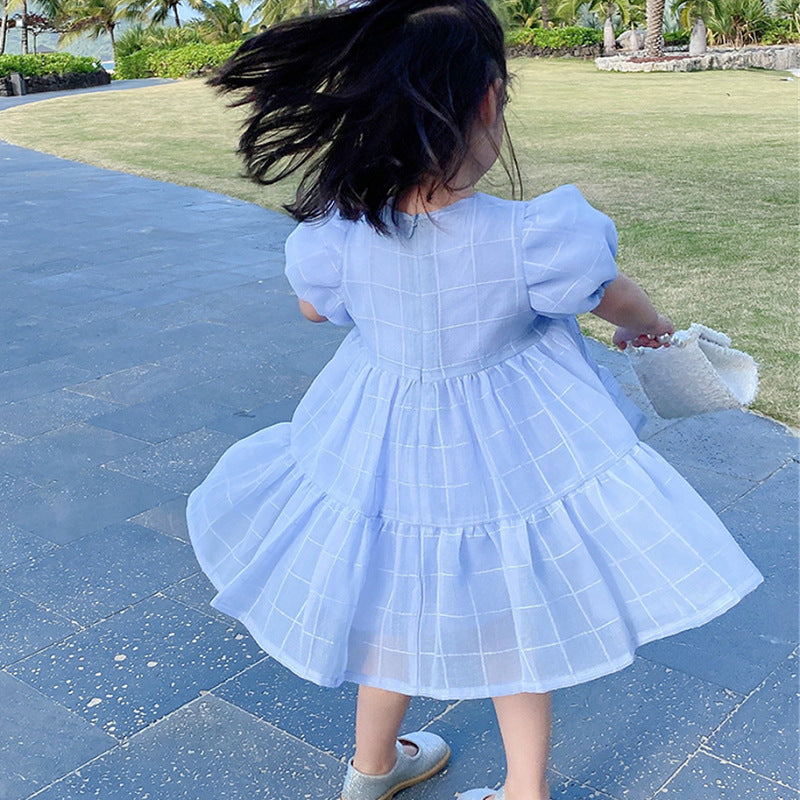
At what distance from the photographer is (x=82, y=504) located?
3172 mm

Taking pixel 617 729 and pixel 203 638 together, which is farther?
pixel 203 638

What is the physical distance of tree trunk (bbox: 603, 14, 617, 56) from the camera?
2898 centimetres

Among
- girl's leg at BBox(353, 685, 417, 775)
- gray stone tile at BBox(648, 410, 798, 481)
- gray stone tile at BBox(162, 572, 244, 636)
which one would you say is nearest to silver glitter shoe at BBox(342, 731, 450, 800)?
girl's leg at BBox(353, 685, 417, 775)

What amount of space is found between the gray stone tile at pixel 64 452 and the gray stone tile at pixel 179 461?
81 millimetres

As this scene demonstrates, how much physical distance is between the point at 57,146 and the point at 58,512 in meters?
11.3

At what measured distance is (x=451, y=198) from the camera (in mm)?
1566

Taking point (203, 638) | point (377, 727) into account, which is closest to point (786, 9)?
point (203, 638)

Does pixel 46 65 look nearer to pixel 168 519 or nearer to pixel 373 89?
pixel 168 519

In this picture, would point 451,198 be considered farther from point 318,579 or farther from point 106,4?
point 106,4

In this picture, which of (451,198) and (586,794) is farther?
Result: (586,794)

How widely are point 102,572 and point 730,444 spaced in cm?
195

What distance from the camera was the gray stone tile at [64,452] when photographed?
342 cm

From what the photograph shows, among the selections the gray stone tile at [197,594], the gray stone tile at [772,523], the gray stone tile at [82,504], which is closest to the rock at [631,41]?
the gray stone tile at [772,523]

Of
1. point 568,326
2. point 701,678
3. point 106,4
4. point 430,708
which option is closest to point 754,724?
point 701,678
